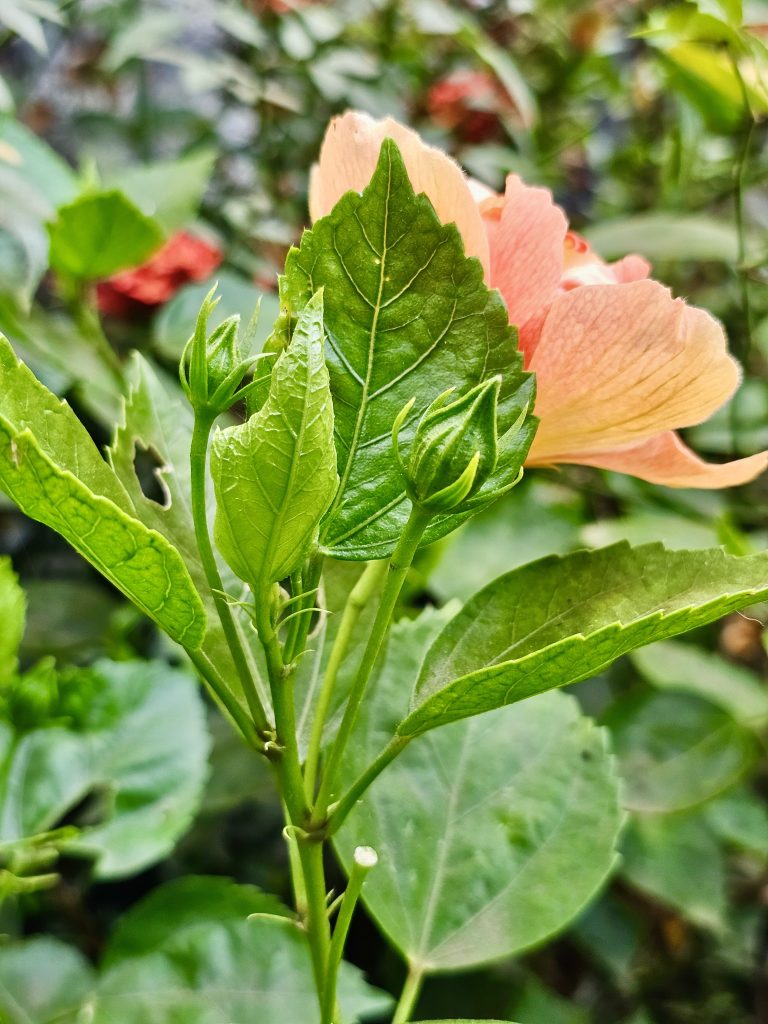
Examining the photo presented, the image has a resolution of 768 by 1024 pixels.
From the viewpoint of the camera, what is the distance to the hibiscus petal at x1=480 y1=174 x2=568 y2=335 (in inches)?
9.9

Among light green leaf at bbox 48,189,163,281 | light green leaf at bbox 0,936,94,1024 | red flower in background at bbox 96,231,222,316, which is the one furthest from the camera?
red flower in background at bbox 96,231,222,316

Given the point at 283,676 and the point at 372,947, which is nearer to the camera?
the point at 283,676

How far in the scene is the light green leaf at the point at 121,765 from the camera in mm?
453

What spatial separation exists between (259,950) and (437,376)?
0.33 meters

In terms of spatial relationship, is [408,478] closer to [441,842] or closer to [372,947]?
[441,842]

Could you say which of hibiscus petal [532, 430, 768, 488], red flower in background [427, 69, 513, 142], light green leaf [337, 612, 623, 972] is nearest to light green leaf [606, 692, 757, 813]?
light green leaf [337, 612, 623, 972]

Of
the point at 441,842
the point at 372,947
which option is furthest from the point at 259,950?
the point at 372,947

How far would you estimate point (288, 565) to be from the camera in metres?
0.22

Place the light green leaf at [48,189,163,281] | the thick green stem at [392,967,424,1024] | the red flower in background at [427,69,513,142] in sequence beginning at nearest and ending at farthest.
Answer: the thick green stem at [392,967,424,1024]
the light green leaf at [48,189,163,281]
the red flower in background at [427,69,513,142]

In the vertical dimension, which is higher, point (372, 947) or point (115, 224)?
point (115, 224)

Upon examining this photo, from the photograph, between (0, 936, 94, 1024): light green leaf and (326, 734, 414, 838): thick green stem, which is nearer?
(326, 734, 414, 838): thick green stem

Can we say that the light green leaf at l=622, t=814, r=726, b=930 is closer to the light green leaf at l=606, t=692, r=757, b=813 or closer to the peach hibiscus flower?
the light green leaf at l=606, t=692, r=757, b=813

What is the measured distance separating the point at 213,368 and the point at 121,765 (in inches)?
13.2

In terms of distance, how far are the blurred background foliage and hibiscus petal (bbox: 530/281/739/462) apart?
0.24ft
